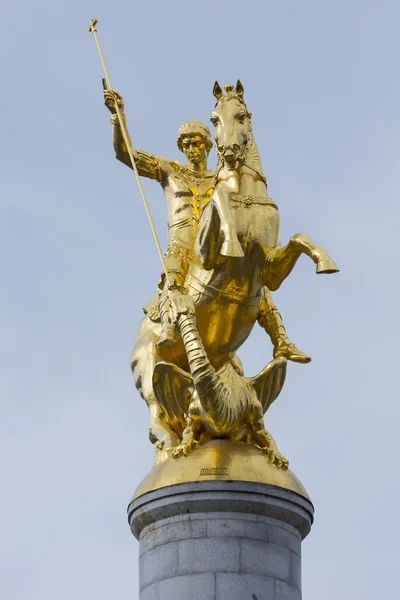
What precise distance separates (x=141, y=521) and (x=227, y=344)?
2464 millimetres

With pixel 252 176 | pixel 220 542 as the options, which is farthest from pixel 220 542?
pixel 252 176

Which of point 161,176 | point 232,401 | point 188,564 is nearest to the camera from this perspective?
point 188,564

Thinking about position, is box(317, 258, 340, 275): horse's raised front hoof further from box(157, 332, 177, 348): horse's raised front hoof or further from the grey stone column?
the grey stone column

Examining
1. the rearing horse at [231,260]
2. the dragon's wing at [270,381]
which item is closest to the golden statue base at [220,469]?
the rearing horse at [231,260]

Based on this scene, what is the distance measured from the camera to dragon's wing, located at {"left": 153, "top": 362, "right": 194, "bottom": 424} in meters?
16.6

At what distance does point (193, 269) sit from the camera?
16875mm

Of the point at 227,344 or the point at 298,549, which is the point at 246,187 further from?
the point at 298,549

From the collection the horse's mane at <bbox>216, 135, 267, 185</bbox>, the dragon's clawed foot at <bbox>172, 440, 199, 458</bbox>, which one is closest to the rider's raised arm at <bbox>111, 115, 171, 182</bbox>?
the horse's mane at <bbox>216, 135, 267, 185</bbox>

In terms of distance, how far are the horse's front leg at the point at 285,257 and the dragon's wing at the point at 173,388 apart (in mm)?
1561

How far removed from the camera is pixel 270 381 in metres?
16.9

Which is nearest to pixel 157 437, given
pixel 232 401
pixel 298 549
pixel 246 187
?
pixel 232 401

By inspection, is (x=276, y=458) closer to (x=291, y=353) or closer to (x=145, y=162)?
(x=291, y=353)

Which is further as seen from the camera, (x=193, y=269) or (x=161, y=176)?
(x=161, y=176)

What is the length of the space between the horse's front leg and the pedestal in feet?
8.34
